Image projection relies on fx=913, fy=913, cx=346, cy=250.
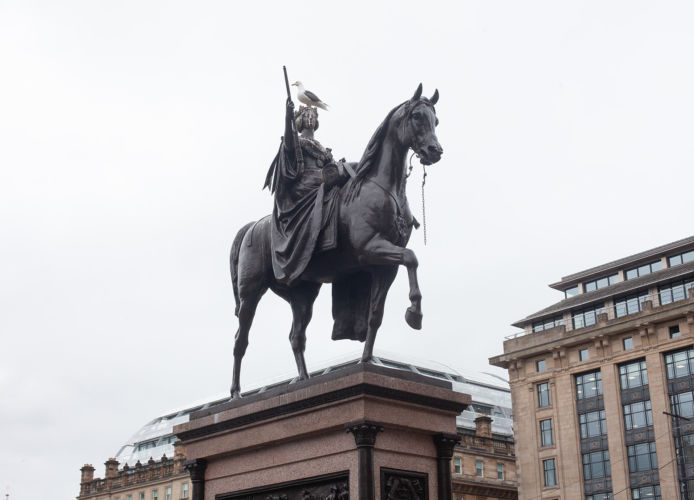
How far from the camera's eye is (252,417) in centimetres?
1321

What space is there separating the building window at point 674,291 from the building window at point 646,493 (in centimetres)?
1491

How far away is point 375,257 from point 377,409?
6.90 ft

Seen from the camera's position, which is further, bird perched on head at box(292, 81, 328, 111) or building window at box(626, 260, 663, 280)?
building window at box(626, 260, 663, 280)

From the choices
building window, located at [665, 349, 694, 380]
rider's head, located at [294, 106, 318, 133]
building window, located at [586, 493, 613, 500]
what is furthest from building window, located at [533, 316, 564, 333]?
rider's head, located at [294, 106, 318, 133]

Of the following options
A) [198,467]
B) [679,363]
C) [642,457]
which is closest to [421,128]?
[198,467]

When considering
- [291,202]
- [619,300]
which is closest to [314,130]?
[291,202]

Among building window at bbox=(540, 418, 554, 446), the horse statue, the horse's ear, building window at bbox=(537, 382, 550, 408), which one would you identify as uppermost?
building window at bbox=(537, 382, 550, 408)

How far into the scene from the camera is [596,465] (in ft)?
242

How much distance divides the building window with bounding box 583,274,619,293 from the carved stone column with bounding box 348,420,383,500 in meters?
77.2

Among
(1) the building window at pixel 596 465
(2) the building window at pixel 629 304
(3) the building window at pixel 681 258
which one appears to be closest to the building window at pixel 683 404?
(1) the building window at pixel 596 465

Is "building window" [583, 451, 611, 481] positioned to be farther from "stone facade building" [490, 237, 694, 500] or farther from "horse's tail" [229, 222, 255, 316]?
"horse's tail" [229, 222, 255, 316]

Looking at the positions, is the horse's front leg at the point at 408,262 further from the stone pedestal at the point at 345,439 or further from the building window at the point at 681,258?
the building window at the point at 681,258

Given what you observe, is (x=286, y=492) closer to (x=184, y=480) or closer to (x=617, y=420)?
(x=617, y=420)

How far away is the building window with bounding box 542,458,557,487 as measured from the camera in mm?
76188
